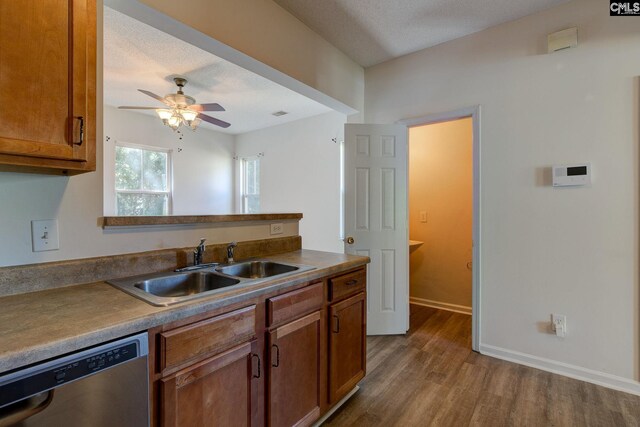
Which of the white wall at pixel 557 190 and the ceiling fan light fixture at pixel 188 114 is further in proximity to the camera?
the ceiling fan light fixture at pixel 188 114

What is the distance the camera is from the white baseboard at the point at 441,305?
3497 millimetres

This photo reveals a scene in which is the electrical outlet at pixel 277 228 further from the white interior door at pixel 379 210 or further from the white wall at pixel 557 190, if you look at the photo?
the white wall at pixel 557 190

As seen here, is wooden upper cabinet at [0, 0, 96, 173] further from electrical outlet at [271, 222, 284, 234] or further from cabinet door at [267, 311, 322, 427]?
electrical outlet at [271, 222, 284, 234]

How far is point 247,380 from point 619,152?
266cm

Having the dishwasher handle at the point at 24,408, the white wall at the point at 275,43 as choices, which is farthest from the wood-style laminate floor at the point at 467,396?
the white wall at the point at 275,43

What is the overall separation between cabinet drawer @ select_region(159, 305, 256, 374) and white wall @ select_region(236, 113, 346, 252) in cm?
318

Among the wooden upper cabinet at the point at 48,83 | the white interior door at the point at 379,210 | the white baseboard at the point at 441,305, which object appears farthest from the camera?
the white baseboard at the point at 441,305

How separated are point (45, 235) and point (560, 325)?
314cm

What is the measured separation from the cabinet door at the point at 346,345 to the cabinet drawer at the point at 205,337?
583mm

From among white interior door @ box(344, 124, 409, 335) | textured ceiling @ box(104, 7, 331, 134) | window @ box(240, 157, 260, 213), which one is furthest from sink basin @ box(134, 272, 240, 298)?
window @ box(240, 157, 260, 213)

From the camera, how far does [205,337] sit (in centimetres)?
112

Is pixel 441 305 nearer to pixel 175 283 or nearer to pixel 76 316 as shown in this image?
pixel 175 283

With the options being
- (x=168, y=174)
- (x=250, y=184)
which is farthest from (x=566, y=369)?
(x=168, y=174)

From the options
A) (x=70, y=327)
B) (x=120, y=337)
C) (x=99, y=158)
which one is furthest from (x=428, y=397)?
(x=99, y=158)
